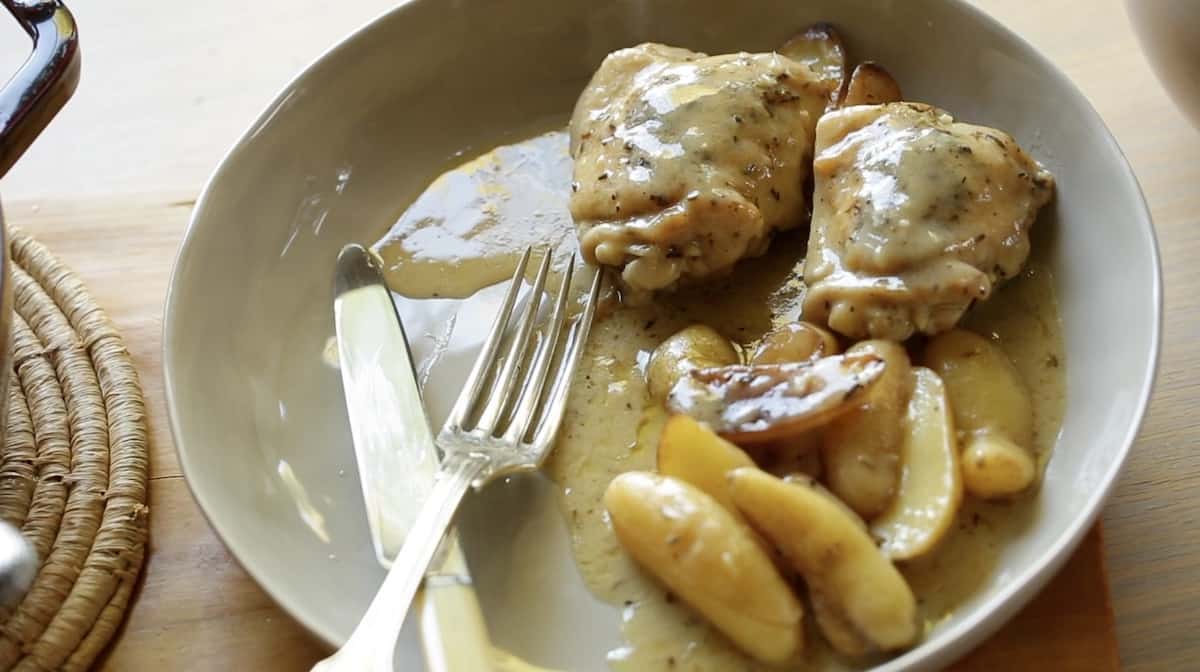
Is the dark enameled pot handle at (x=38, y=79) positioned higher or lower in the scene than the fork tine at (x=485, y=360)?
higher

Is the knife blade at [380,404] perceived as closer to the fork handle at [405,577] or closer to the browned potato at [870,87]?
the fork handle at [405,577]

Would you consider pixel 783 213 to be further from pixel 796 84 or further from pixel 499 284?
pixel 499 284

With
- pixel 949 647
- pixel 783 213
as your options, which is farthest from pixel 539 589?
pixel 783 213

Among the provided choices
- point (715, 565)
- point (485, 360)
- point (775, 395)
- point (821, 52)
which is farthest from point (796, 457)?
point (821, 52)

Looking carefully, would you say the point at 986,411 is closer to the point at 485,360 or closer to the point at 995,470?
the point at 995,470

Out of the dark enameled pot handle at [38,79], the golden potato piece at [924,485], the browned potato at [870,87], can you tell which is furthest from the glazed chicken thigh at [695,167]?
the dark enameled pot handle at [38,79]

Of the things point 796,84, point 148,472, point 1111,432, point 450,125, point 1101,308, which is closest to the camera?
point 1111,432
